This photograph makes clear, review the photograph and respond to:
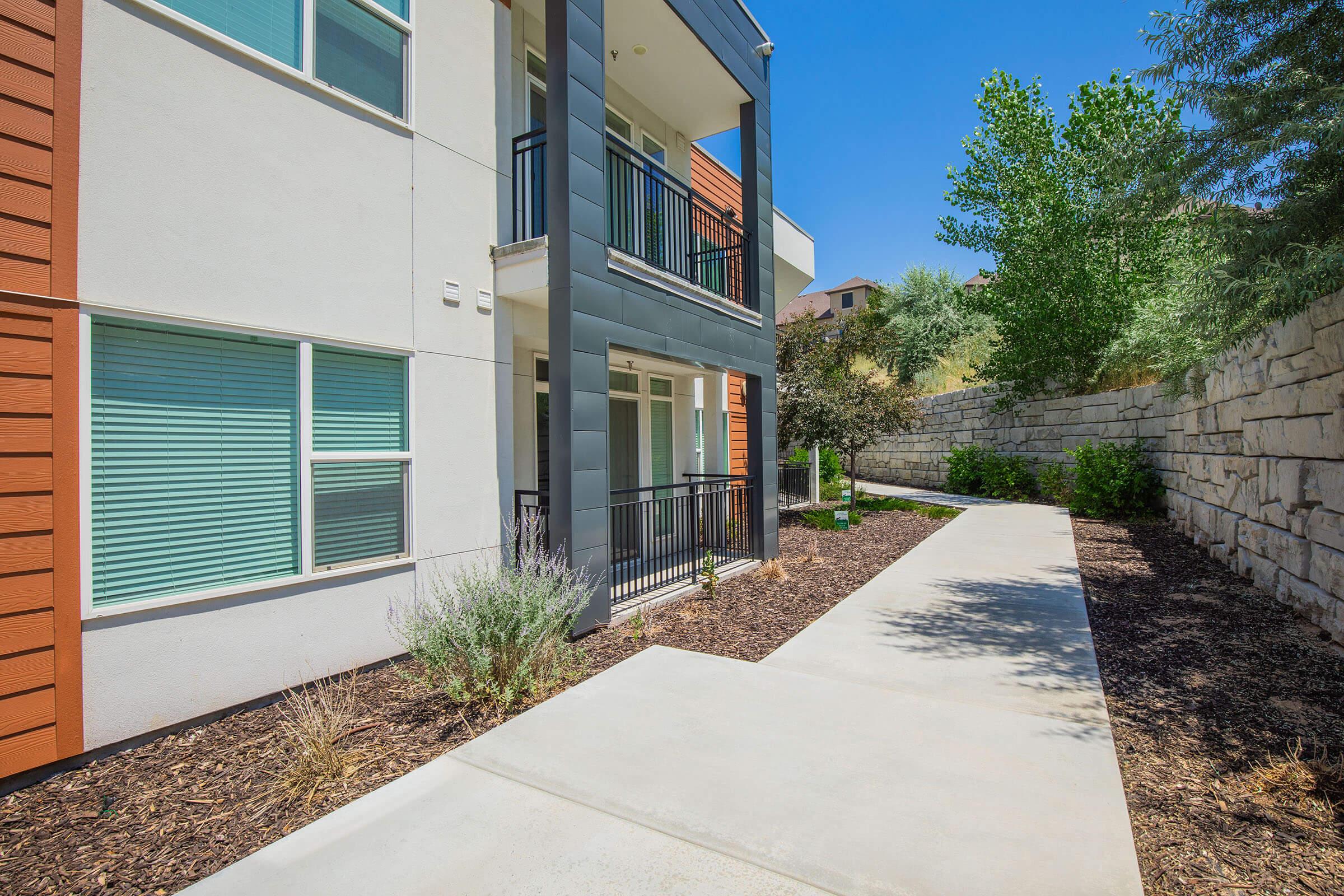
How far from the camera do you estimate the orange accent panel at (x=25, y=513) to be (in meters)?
2.96

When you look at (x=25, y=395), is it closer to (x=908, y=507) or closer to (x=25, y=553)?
(x=25, y=553)

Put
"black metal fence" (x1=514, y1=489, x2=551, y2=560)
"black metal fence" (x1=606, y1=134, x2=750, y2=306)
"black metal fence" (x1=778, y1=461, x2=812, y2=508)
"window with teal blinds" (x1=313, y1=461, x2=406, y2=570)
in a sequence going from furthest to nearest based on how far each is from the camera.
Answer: "black metal fence" (x1=778, y1=461, x2=812, y2=508)
"black metal fence" (x1=606, y1=134, x2=750, y2=306)
"black metal fence" (x1=514, y1=489, x2=551, y2=560)
"window with teal blinds" (x1=313, y1=461, x2=406, y2=570)

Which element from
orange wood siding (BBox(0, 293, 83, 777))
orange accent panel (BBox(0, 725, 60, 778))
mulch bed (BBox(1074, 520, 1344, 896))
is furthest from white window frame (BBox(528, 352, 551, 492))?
mulch bed (BBox(1074, 520, 1344, 896))

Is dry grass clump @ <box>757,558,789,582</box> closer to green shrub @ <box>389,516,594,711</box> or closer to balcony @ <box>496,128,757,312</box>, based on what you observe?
balcony @ <box>496,128,757,312</box>

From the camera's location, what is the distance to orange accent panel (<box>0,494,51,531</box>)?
2.96 metres

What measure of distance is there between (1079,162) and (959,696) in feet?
45.3

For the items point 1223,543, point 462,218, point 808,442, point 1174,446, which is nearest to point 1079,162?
point 1174,446

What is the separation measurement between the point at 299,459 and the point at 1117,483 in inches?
495

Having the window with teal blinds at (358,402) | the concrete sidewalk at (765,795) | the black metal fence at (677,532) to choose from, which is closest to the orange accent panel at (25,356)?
the window with teal blinds at (358,402)

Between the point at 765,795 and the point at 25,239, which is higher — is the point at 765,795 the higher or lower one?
the lower one

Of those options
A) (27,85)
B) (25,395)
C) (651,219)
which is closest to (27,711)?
(25,395)

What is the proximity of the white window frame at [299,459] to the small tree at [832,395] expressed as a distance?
27.3ft

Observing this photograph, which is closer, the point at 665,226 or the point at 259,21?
the point at 259,21

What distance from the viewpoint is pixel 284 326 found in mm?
4023
